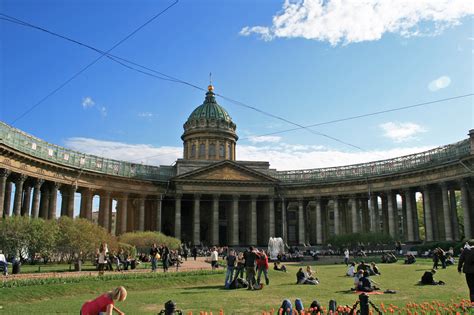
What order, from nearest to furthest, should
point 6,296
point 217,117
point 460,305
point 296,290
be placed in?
1. point 460,305
2. point 6,296
3. point 296,290
4. point 217,117

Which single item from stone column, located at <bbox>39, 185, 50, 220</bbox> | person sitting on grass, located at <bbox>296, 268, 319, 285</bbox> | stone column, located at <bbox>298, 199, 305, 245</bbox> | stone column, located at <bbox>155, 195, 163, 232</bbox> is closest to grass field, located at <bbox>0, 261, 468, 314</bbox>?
person sitting on grass, located at <bbox>296, 268, 319, 285</bbox>

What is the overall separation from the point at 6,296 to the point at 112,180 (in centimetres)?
4696

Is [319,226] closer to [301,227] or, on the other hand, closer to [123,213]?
[301,227]

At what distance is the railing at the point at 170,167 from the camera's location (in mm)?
52219

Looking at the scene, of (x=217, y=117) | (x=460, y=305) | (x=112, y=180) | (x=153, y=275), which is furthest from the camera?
(x=217, y=117)

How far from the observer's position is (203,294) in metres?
21.6

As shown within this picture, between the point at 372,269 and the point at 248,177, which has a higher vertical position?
the point at 248,177

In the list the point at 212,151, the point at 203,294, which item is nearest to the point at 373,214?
the point at 212,151

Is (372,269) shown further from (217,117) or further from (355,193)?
(217,117)

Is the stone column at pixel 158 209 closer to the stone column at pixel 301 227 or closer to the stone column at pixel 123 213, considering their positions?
the stone column at pixel 123 213

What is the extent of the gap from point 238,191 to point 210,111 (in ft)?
74.5

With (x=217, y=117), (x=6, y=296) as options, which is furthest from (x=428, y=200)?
(x=6, y=296)

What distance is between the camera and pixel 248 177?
73.8m

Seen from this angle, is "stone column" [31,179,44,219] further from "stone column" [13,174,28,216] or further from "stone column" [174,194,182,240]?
"stone column" [174,194,182,240]
